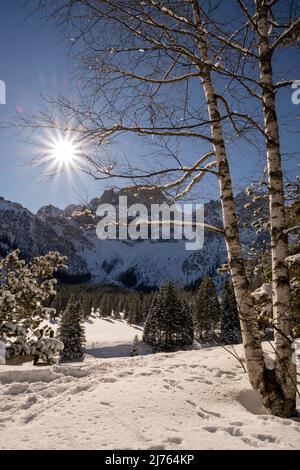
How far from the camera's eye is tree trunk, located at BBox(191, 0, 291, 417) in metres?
3.85

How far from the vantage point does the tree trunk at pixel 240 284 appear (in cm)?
385

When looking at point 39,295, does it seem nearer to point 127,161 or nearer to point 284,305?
point 127,161

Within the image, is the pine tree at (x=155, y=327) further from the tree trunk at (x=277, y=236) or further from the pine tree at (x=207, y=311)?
the tree trunk at (x=277, y=236)

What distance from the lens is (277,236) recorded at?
4117mm

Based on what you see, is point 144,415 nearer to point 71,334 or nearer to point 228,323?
point 228,323

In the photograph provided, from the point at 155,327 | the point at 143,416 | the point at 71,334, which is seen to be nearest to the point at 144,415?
the point at 143,416

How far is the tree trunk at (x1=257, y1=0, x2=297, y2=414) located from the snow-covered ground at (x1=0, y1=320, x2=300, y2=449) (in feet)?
1.82

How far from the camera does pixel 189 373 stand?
215 inches

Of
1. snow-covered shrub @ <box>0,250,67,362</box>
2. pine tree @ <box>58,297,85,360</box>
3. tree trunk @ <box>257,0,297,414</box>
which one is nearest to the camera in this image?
tree trunk @ <box>257,0,297,414</box>

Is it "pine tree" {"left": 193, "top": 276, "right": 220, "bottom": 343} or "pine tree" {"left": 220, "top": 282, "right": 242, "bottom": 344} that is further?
"pine tree" {"left": 193, "top": 276, "right": 220, "bottom": 343}

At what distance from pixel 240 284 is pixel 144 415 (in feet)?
6.20

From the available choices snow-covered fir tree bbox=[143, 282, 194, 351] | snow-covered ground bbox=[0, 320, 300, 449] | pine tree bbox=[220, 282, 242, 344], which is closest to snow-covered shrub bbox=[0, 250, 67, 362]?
snow-covered ground bbox=[0, 320, 300, 449]

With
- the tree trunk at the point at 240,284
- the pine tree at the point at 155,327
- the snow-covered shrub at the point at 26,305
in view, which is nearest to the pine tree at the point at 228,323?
the pine tree at the point at 155,327

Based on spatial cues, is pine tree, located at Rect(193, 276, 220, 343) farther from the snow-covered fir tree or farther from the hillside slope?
the hillside slope
